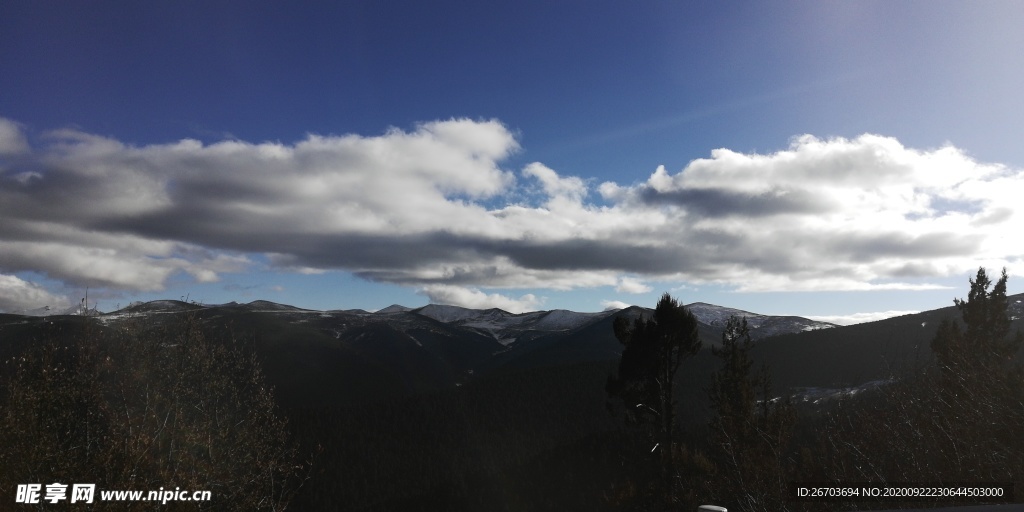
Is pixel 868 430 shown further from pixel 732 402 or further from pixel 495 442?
pixel 495 442

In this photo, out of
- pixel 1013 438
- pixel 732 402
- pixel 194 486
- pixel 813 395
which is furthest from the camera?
pixel 813 395

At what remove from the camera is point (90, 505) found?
576 inches

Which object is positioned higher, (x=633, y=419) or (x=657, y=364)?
(x=657, y=364)

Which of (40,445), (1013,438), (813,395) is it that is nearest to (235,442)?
(40,445)

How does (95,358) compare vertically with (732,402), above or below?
above

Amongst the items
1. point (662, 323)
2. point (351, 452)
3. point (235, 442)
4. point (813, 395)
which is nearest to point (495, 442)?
point (351, 452)

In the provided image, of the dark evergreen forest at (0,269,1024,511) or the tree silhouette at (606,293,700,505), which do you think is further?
the tree silhouette at (606,293,700,505)

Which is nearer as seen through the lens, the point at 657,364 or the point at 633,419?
the point at 657,364

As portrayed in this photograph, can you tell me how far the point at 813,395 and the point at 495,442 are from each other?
109 meters

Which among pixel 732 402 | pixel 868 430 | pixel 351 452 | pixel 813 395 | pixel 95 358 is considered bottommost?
pixel 351 452

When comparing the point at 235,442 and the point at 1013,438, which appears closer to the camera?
the point at 1013,438

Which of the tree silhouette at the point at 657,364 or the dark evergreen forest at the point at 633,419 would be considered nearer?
the dark evergreen forest at the point at 633,419

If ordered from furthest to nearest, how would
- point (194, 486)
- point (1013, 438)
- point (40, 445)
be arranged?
point (194, 486), point (40, 445), point (1013, 438)

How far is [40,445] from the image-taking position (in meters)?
15.7
